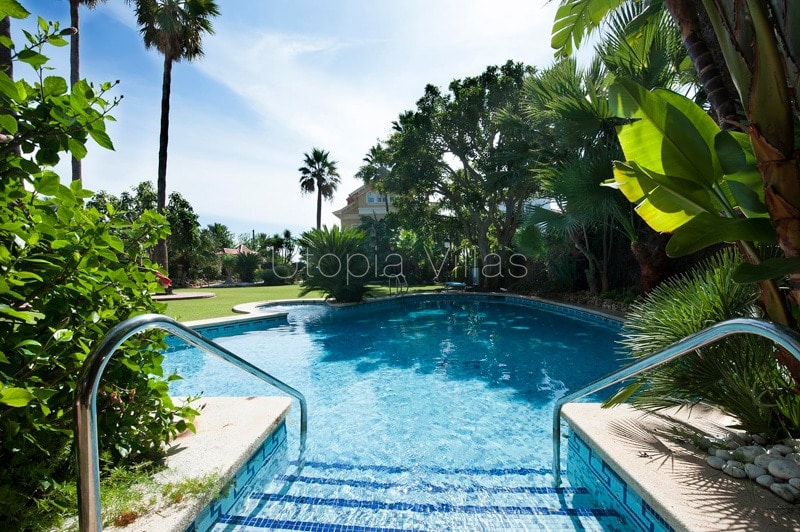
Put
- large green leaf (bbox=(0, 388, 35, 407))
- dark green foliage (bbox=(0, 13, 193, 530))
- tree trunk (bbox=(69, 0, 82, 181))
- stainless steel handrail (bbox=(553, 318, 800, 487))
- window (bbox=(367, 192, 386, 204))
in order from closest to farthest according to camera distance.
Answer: large green leaf (bbox=(0, 388, 35, 407)) < stainless steel handrail (bbox=(553, 318, 800, 487)) < dark green foliage (bbox=(0, 13, 193, 530)) < tree trunk (bbox=(69, 0, 82, 181)) < window (bbox=(367, 192, 386, 204))

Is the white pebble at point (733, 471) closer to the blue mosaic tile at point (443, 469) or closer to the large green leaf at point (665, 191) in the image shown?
the blue mosaic tile at point (443, 469)

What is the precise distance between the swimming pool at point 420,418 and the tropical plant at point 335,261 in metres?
3.56

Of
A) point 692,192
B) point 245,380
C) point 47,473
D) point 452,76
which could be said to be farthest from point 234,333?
point 452,76

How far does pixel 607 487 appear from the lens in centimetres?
275

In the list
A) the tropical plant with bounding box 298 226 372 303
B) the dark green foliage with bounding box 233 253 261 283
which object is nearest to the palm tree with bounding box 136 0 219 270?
the tropical plant with bounding box 298 226 372 303

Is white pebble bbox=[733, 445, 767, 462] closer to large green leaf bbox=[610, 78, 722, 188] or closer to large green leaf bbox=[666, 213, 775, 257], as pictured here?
large green leaf bbox=[666, 213, 775, 257]

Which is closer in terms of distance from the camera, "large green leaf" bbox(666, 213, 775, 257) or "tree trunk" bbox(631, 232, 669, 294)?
"large green leaf" bbox(666, 213, 775, 257)

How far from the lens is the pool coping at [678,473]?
1.89 metres

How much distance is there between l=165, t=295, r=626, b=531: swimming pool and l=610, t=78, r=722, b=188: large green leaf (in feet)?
7.75

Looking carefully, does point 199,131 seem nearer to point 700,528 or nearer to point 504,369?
point 504,369

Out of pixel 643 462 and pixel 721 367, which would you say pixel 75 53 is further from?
pixel 721 367

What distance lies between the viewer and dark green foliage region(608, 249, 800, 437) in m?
2.61

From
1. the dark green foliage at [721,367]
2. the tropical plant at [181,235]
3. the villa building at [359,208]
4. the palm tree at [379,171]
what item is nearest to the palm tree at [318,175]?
the villa building at [359,208]

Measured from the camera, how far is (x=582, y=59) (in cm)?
1022
